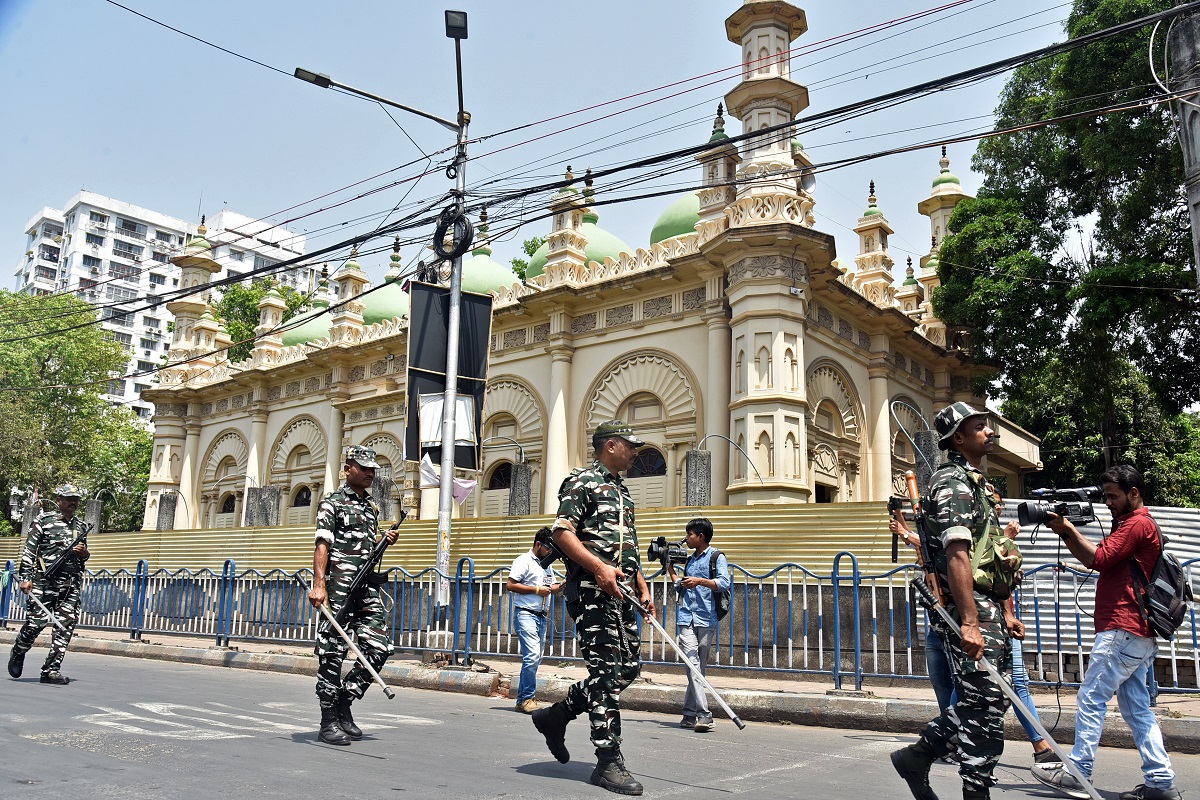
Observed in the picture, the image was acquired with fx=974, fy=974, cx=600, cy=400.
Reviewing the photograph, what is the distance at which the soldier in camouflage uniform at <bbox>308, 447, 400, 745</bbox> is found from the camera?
5992 mm

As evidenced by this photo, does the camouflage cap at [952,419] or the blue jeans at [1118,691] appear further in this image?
the blue jeans at [1118,691]

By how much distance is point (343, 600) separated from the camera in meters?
6.21

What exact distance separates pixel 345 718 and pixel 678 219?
19.5 m

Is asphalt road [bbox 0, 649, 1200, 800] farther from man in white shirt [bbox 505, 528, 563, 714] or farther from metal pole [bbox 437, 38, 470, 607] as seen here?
metal pole [bbox 437, 38, 470, 607]

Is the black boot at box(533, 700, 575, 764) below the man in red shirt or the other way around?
below

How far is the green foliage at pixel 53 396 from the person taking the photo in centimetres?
3572

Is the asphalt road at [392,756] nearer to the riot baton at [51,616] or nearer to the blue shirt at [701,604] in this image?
the riot baton at [51,616]

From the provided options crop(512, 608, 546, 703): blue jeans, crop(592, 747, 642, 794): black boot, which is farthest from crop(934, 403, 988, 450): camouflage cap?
crop(512, 608, 546, 703): blue jeans

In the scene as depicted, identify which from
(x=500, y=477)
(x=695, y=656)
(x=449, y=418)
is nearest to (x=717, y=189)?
(x=500, y=477)

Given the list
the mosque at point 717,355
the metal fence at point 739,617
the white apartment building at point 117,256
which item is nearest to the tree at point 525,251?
the mosque at point 717,355

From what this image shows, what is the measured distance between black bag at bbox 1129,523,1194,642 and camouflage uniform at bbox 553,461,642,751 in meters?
2.66

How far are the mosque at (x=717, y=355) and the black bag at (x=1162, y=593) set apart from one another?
996 cm

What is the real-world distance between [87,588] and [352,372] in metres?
11.9


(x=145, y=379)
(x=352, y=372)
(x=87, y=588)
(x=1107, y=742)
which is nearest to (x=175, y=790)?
(x=1107, y=742)
